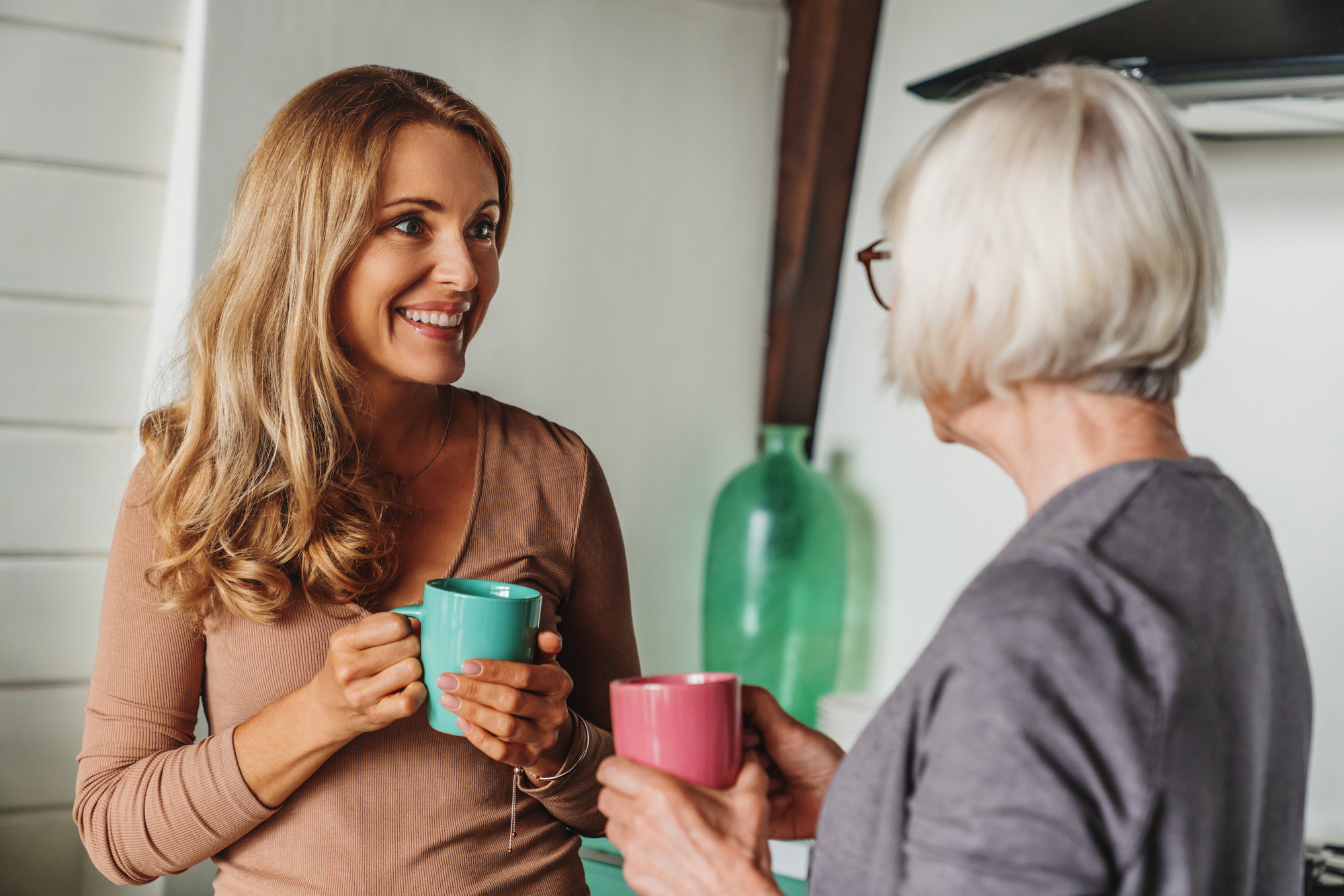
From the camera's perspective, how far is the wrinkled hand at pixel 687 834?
0.73 meters

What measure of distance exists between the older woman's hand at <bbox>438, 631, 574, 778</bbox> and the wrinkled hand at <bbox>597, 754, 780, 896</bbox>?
16cm

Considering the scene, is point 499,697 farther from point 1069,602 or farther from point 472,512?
point 1069,602

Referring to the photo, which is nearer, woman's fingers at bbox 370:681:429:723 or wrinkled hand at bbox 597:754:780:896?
wrinkled hand at bbox 597:754:780:896

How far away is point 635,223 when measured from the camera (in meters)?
2.31

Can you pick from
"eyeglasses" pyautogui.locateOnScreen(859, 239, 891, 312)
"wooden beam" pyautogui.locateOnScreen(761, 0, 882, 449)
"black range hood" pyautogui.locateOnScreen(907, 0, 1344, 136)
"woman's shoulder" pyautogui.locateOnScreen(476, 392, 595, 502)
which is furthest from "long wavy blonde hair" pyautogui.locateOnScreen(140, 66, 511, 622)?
"wooden beam" pyautogui.locateOnScreen(761, 0, 882, 449)

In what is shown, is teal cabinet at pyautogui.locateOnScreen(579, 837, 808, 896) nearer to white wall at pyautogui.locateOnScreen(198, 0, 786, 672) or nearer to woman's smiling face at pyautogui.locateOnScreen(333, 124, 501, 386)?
white wall at pyautogui.locateOnScreen(198, 0, 786, 672)

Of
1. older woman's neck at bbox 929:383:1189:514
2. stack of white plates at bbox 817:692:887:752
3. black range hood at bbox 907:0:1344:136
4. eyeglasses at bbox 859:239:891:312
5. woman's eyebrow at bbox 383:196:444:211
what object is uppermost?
black range hood at bbox 907:0:1344:136

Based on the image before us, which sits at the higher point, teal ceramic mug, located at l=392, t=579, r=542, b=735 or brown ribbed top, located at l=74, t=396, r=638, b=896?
teal ceramic mug, located at l=392, t=579, r=542, b=735

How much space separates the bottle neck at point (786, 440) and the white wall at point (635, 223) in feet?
0.71

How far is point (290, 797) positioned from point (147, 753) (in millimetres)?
144

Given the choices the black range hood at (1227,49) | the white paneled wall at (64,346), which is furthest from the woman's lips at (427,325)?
the white paneled wall at (64,346)

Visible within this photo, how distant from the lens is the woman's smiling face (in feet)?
3.75

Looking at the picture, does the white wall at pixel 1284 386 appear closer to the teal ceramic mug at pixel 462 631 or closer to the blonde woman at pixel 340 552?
the blonde woman at pixel 340 552

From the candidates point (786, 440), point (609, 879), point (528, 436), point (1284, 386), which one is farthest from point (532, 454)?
point (1284, 386)
